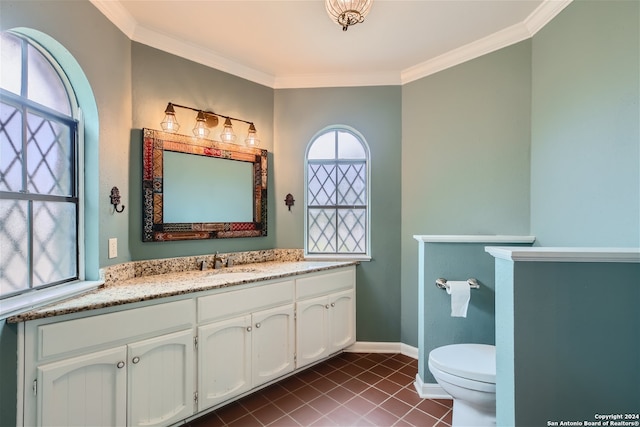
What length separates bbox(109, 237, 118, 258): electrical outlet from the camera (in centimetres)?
184

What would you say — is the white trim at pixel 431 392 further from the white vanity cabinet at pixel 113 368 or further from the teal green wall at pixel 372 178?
the white vanity cabinet at pixel 113 368

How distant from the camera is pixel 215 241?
2441 mm

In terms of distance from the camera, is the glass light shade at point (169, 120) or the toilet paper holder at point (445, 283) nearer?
the toilet paper holder at point (445, 283)

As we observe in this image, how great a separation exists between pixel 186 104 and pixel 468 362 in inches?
101

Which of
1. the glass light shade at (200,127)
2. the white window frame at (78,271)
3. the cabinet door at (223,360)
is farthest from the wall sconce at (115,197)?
the cabinet door at (223,360)

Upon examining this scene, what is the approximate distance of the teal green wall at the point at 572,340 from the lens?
111cm

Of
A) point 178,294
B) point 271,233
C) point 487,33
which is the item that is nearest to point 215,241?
point 271,233

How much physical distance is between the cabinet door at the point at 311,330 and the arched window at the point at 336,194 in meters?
0.57

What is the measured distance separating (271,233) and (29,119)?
5.81 ft

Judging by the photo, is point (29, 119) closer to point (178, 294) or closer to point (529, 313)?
point (178, 294)

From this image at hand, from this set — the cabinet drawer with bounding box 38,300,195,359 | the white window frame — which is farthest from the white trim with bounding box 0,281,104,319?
the cabinet drawer with bounding box 38,300,195,359

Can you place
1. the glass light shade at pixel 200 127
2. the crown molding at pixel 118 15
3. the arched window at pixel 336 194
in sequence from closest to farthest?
the crown molding at pixel 118 15 → the glass light shade at pixel 200 127 → the arched window at pixel 336 194

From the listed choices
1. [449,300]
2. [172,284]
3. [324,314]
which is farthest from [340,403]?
[172,284]

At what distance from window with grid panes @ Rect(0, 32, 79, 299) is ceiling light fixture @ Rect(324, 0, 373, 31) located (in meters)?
1.53
